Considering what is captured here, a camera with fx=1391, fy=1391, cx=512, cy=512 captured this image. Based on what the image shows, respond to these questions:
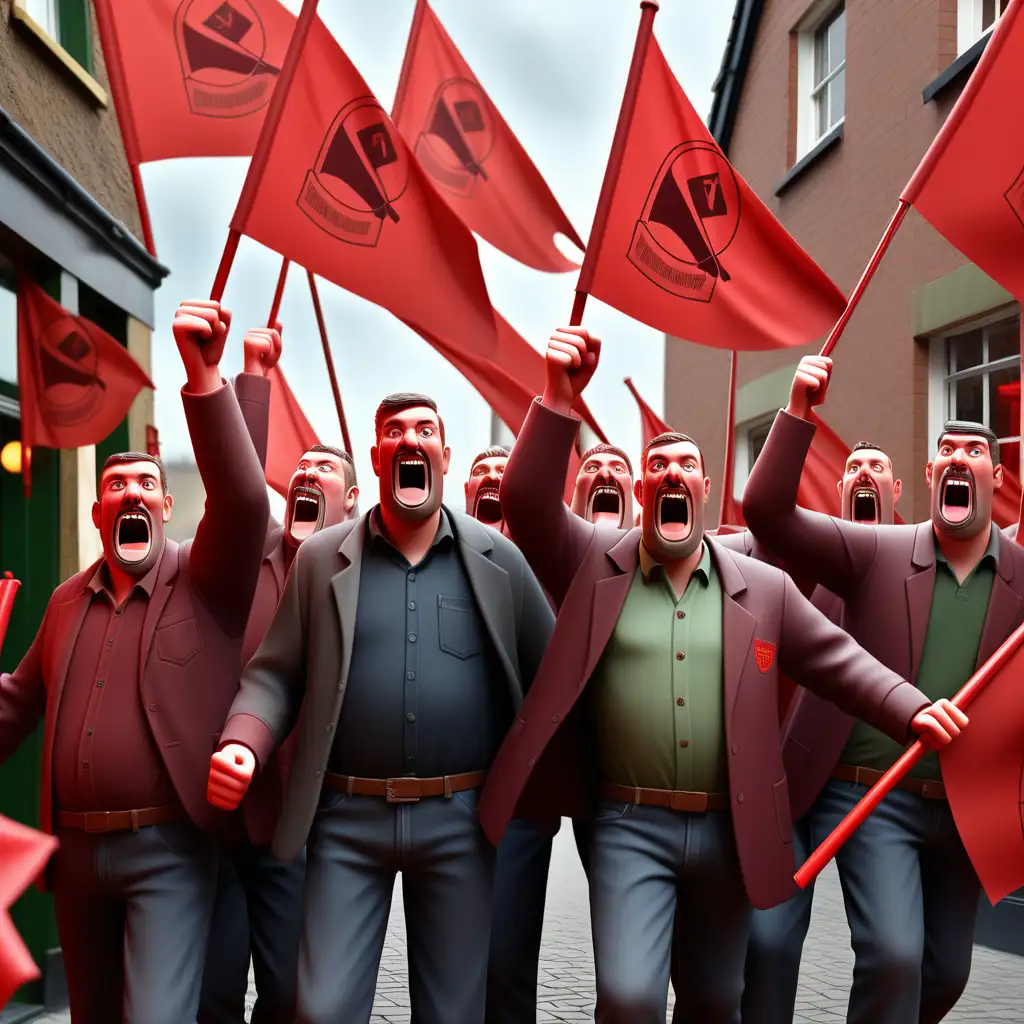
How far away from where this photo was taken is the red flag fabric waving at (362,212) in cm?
483

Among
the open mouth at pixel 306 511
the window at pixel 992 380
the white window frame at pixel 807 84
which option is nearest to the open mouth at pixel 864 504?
the window at pixel 992 380

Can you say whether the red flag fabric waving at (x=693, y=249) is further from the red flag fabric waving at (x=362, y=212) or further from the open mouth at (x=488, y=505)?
the open mouth at (x=488, y=505)

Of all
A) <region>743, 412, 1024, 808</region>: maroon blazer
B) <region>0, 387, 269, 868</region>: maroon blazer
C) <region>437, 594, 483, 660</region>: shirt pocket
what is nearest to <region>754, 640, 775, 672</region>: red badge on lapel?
<region>743, 412, 1024, 808</region>: maroon blazer

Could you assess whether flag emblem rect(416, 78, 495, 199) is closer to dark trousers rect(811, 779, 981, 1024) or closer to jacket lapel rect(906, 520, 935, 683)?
jacket lapel rect(906, 520, 935, 683)

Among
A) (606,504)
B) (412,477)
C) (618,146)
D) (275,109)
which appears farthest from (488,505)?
(412,477)

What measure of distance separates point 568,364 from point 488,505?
233 centimetres

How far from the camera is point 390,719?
3.79 meters

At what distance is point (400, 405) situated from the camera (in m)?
3.94

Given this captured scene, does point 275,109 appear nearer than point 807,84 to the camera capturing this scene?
Yes

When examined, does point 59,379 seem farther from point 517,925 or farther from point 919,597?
point 919,597

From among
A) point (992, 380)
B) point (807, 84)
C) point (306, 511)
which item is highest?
point (807, 84)

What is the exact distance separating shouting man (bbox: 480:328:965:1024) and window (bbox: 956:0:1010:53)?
5315 mm

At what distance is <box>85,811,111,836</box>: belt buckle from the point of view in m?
3.87

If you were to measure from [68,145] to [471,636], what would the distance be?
4194mm
